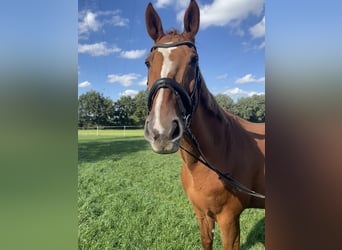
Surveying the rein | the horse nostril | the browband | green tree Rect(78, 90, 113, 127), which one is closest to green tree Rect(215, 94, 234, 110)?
the rein

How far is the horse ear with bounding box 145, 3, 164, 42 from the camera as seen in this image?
127 cm

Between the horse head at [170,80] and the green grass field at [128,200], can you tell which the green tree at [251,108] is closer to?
the horse head at [170,80]

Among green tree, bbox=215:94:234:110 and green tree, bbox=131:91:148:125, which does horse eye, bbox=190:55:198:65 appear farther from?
green tree, bbox=131:91:148:125

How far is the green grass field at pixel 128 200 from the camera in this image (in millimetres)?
1615

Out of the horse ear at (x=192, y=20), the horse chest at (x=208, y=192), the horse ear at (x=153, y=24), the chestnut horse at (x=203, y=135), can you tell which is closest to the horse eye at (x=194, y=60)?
the chestnut horse at (x=203, y=135)

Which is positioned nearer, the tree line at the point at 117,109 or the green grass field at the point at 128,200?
the tree line at the point at 117,109

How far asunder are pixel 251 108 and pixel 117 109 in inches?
30.5

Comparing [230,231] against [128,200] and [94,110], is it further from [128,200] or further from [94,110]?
[94,110]

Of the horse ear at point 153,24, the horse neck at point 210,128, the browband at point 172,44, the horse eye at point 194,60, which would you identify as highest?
the horse ear at point 153,24

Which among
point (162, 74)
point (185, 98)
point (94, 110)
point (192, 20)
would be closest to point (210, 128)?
point (185, 98)

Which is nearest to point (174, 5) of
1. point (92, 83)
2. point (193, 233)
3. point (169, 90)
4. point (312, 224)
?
point (169, 90)

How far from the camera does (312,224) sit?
2.40 ft

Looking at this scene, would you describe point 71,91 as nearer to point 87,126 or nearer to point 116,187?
point 87,126

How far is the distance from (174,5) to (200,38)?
0.21 m
